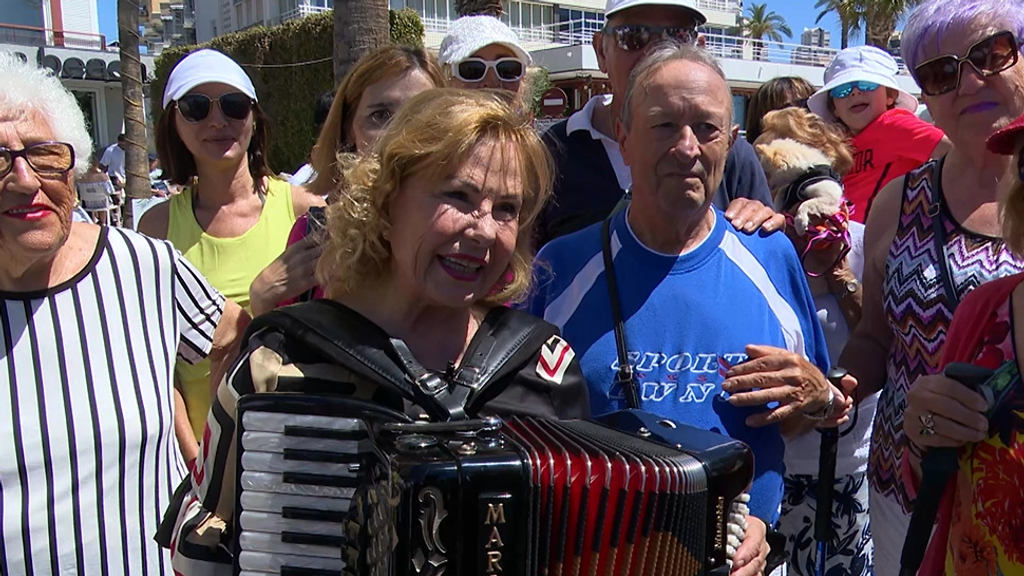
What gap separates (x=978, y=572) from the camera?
1.88 meters

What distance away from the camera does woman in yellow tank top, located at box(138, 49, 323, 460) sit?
3529mm

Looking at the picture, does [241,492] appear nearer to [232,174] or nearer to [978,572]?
[978,572]

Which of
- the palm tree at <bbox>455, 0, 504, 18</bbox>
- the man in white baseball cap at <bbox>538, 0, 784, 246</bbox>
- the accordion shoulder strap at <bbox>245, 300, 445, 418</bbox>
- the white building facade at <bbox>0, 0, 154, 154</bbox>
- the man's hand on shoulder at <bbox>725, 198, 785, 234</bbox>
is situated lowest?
the accordion shoulder strap at <bbox>245, 300, 445, 418</bbox>

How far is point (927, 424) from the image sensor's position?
197 centimetres

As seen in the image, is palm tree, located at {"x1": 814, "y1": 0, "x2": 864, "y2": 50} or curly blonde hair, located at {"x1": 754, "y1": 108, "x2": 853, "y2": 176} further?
palm tree, located at {"x1": 814, "y1": 0, "x2": 864, "y2": 50}

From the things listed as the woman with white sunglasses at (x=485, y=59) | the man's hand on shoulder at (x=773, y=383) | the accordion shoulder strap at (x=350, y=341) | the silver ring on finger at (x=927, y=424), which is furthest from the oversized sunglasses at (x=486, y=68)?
the silver ring on finger at (x=927, y=424)

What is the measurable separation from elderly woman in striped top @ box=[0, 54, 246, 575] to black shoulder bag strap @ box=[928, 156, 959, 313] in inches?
91.6

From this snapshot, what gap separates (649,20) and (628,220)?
3.65 ft

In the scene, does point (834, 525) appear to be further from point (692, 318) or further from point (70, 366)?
point (70, 366)

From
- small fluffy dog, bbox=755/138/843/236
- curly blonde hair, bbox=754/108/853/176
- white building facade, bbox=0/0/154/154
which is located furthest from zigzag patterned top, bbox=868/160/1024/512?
white building facade, bbox=0/0/154/154

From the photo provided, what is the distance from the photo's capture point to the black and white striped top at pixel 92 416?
7.39 ft

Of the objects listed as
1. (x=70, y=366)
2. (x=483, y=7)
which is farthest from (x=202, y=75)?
(x=483, y=7)

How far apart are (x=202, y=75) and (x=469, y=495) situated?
2.67 metres

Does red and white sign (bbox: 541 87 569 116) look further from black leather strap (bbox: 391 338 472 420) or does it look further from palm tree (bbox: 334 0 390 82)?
black leather strap (bbox: 391 338 472 420)
